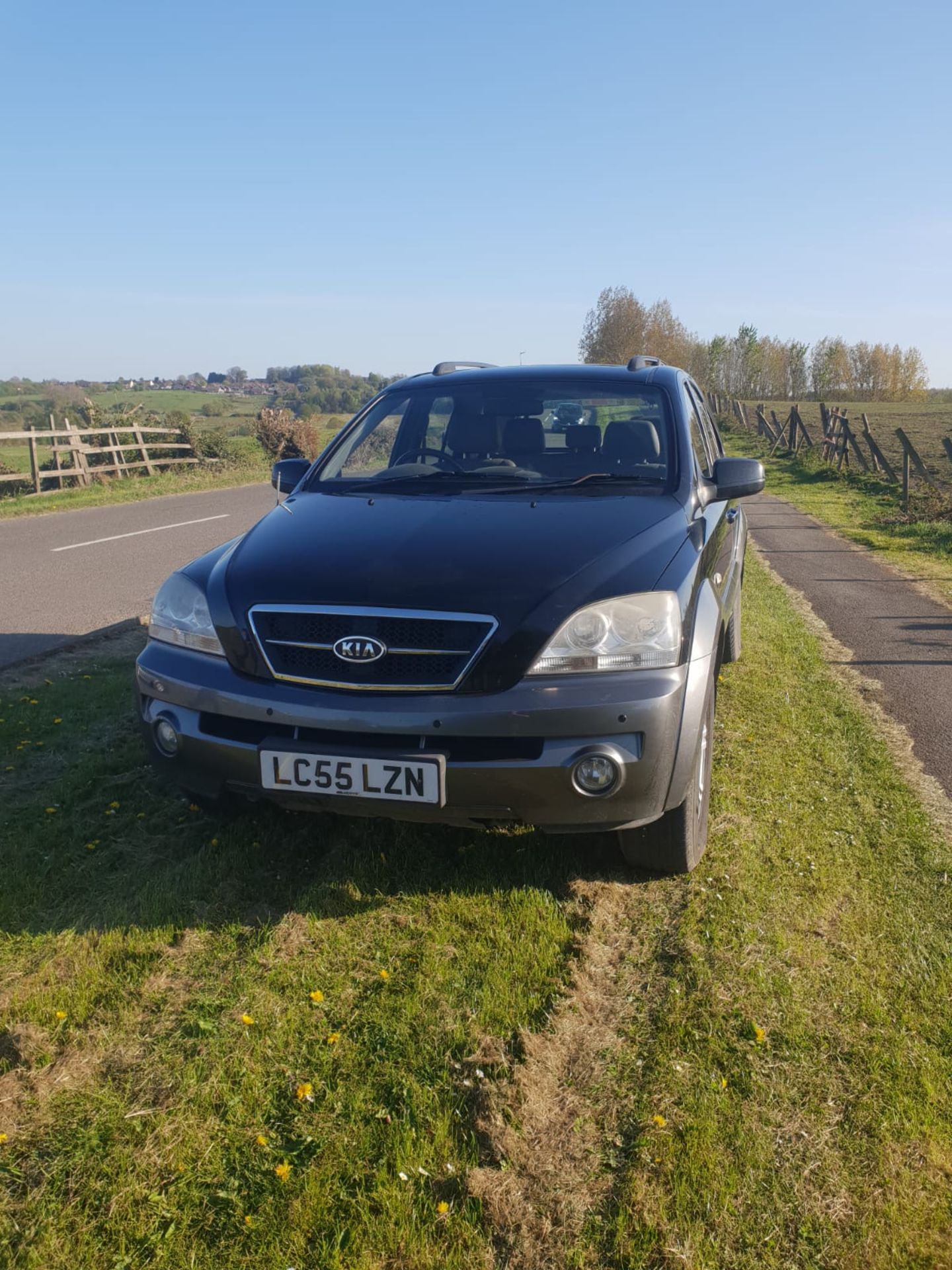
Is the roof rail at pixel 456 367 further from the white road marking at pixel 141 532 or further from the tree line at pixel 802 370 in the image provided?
the tree line at pixel 802 370

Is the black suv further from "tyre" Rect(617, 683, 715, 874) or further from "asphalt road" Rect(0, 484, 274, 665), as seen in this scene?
"asphalt road" Rect(0, 484, 274, 665)

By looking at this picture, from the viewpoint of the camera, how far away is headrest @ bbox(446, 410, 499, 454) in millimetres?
4516

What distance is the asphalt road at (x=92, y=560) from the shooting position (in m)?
7.90

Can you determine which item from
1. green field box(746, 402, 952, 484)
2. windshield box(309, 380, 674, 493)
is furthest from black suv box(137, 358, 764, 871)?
green field box(746, 402, 952, 484)

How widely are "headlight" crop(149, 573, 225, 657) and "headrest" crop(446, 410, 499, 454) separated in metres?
1.57

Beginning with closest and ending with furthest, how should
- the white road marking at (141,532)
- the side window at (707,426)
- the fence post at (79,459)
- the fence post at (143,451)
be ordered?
the side window at (707,426) → the white road marking at (141,532) → the fence post at (79,459) → the fence post at (143,451)

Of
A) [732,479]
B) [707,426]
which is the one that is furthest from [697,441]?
[707,426]

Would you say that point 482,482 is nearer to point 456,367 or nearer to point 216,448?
point 456,367

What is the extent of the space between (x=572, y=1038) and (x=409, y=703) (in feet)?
3.51

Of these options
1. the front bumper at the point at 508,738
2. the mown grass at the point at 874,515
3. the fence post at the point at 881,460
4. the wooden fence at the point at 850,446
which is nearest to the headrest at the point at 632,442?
the front bumper at the point at 508,738

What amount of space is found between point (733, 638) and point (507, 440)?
96.4 inches

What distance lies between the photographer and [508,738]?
2920 millimetres

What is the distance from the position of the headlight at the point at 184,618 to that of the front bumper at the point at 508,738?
0.28m

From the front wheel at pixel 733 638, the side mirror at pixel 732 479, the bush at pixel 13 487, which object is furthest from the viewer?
the bush at pixel 13 487
